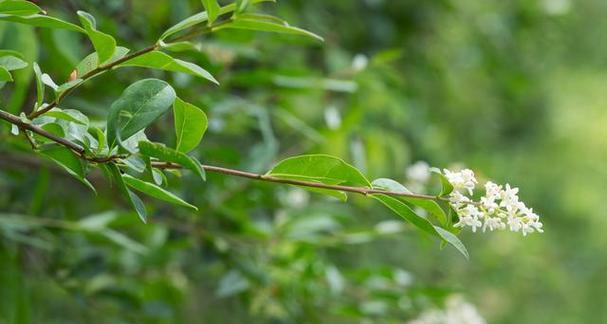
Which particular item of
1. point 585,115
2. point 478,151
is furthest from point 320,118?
point 585,115

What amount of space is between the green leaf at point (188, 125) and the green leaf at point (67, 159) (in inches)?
2.9

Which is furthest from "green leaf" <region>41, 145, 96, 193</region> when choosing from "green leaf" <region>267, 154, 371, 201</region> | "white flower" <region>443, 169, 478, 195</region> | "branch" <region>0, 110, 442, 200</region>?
"white flower" <region>443, 169, 478, 195</region>

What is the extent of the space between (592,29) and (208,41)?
1.91 meters

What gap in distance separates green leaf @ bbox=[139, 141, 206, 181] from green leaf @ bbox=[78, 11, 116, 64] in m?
0.08

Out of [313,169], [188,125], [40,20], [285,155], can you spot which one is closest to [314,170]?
[313,169]

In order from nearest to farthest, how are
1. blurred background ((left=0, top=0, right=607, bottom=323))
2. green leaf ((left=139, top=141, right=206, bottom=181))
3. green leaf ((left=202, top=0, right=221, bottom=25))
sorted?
green leaf ((left=139, top=141, right=206, bottom=181)), green leaf ((left=202, top=0, right=221, bottom=25)), blurred background ((left=0, top=0, right=607, bottom=323))

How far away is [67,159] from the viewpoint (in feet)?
2.16

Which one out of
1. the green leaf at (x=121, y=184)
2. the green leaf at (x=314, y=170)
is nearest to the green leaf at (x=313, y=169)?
the green leaf at (x=314, y=170)

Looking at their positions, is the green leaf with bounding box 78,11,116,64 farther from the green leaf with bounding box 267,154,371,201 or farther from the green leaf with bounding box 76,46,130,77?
the green leaf with bounding box 267,154,371,201

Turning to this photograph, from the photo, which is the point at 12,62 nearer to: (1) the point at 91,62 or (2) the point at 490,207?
(1) the point at 91,62

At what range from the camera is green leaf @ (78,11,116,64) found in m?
0.65

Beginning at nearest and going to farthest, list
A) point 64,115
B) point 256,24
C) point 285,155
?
point 64,115 → point 256,24 → point 285,155

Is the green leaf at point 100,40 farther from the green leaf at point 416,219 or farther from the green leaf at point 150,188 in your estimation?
the green leaf at point 416,219

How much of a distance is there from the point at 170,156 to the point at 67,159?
8cm
